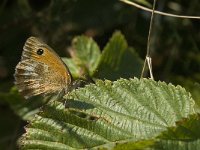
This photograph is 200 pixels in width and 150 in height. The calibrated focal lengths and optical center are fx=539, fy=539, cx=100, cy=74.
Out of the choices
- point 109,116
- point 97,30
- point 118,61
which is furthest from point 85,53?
point 109,116

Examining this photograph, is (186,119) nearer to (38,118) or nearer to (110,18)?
(38,118)

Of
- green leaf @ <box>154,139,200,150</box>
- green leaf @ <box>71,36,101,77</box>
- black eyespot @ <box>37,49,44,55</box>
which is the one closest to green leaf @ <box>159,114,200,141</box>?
green leaf @ <box>154,139,200,150</box>

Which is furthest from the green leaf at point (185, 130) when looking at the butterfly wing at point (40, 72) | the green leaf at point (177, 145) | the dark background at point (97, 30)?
the dark background at point (97, 30)

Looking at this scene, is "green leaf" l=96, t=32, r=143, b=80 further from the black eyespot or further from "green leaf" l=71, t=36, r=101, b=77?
the black eyespot

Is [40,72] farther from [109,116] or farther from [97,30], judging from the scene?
[97,30]

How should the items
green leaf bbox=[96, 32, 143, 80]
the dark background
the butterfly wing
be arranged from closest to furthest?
the butterfly wing
green leaf bbox=[96, 32, 143, 80]
the dark background
